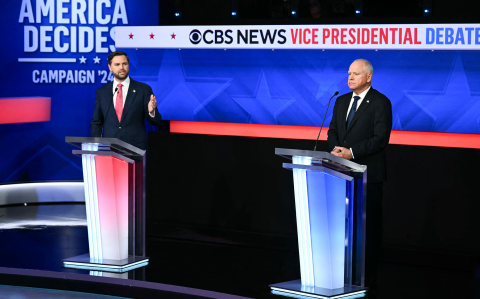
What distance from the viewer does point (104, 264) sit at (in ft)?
13.4

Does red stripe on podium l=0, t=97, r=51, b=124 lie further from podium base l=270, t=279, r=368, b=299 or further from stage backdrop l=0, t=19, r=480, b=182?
podium base l=270, t=279, r=368, b=299

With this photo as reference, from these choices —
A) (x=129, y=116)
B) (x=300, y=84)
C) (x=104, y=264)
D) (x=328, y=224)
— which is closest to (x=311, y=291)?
(x=328, y=224)

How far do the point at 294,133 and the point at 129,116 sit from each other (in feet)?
5.02

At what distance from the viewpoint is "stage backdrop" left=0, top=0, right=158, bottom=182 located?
6234 mm

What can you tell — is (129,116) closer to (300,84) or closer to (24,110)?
(300,84)

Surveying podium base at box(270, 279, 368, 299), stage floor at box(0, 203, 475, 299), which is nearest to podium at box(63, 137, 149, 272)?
stage floor at box(0, 203, 475, 299)

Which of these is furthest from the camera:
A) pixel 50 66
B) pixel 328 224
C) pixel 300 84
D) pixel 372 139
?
pixel 50 66

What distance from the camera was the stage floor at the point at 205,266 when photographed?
3.85 m

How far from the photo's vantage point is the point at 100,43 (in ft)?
20.7

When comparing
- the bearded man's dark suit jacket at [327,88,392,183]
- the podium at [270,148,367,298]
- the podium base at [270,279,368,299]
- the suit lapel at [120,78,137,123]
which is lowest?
the podium base at [270,279,368,299]

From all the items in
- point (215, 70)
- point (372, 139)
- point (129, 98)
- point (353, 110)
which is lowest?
point (372, 139)

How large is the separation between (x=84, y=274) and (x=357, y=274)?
5.40 ft

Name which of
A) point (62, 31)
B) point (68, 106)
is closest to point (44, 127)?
point (68, 106)

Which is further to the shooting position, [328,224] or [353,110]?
[353,110]
